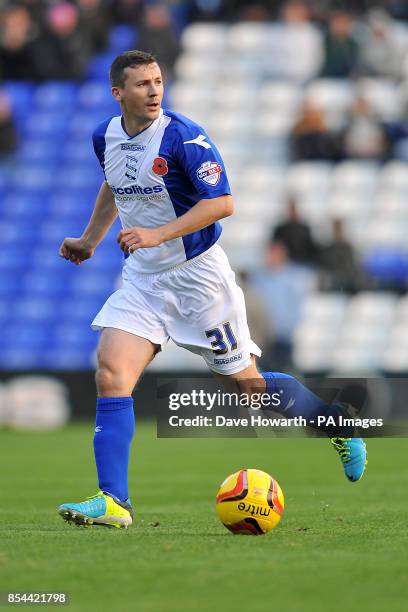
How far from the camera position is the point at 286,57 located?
2169 centimetres

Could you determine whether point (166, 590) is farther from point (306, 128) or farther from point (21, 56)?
point (21, 56)

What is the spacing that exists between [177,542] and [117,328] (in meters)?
1.33

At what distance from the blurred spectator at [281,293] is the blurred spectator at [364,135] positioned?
282cm

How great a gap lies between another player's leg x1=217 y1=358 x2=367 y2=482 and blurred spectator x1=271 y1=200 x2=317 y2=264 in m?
10.3

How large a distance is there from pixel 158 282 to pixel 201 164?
0.70 m

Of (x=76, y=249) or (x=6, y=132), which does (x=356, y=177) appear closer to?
(x=6, y=132)

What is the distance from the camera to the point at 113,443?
23.0 feet

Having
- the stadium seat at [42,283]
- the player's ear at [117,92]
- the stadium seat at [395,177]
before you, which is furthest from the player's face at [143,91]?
the stadium seat at [395,177]

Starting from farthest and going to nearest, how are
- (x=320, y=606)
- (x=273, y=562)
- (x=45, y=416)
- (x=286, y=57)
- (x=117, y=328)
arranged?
(x=286, y=57) → (x=45, y=416) → (x=117, y=328) → (x=273, y=562) → (x=320, y=606)

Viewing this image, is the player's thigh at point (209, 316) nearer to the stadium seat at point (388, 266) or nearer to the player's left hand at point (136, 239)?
the player's left hand at point (136, 239)

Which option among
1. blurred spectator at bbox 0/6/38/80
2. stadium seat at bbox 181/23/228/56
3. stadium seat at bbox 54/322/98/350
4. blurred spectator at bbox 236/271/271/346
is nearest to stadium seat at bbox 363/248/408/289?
blurred spectator at bbox 236/271/271/346

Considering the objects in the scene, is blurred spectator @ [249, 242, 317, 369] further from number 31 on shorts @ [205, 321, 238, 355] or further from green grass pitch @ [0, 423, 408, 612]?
number 31 on shorts @ [205, 321, 238, 355]

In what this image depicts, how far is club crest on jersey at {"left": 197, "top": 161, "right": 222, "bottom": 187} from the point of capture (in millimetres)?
6984

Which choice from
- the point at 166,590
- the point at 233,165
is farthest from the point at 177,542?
the point at 233,165
